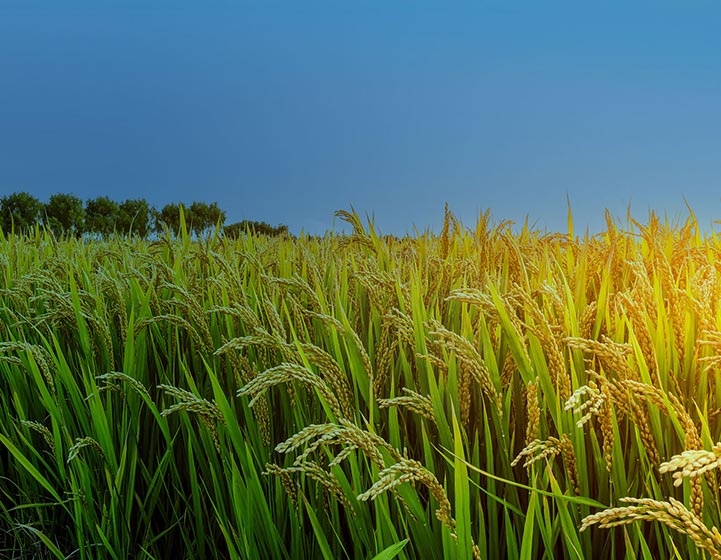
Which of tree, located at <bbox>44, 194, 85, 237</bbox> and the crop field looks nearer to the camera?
the crop field

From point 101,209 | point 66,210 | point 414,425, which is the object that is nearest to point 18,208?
point 66,210

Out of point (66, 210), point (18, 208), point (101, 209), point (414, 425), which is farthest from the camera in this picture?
point (101, 209)

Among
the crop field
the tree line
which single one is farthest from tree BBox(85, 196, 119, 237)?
the crop field

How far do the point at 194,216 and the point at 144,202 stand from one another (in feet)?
7.50

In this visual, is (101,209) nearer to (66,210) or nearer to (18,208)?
(66,210)

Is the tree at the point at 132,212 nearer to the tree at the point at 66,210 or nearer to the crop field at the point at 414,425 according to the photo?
the tree at the point at 66,210

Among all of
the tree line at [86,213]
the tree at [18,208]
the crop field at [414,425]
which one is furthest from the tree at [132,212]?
the crop field at [414,425]

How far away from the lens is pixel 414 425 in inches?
52.7

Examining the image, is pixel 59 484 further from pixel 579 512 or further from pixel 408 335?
pixel 579 512

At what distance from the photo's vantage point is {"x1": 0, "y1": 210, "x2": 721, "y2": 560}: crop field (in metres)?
0.86

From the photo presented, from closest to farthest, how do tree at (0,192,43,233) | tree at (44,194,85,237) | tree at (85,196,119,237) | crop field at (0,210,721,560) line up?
crop field at (0,210,721,560) < tree at (0,192,43,233) < tree at (44,194,85,237) < tree at (85,196,119,237)

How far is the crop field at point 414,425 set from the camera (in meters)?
0.86

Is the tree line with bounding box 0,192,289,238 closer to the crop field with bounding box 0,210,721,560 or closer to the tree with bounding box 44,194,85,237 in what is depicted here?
the tree with bounding box 44,194,85,237

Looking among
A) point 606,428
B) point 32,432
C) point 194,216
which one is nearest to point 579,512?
point 606,428
